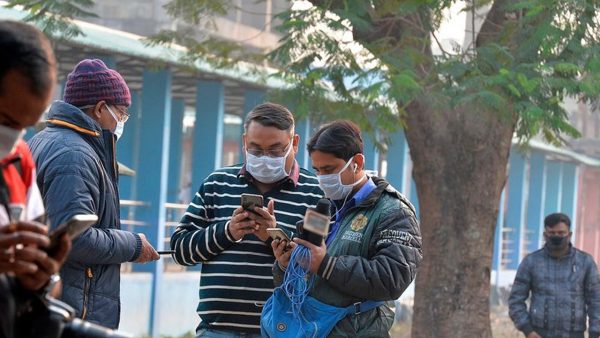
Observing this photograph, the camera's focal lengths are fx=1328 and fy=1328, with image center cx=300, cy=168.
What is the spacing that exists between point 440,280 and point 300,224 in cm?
751

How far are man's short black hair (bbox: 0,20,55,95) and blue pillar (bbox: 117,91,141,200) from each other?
1381cm

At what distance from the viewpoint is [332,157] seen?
5543 millimetres

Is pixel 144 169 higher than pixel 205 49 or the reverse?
the reverse

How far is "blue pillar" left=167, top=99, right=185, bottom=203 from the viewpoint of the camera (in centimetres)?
1992

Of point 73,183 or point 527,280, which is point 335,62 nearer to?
point 527,280

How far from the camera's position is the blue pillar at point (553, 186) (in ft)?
116

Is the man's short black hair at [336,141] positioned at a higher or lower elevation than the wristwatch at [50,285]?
higher

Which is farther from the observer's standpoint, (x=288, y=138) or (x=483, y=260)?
(x=483, y=260)

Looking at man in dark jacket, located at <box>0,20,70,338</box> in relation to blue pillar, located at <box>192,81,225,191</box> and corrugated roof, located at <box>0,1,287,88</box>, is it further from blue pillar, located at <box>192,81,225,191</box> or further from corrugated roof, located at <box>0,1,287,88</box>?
blue pillar, located at <box>192,81,225,191</box>

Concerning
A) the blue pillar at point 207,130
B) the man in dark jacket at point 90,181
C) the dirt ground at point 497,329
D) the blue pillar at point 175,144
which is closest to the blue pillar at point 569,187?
the dirt ground at point 497,329

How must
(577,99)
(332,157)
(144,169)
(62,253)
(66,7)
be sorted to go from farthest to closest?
1. (144,169)
2. (66,7)
3. (577,99)
4. (332,157)
5. (62,253)

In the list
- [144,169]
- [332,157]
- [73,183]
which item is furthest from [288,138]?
[144,169]

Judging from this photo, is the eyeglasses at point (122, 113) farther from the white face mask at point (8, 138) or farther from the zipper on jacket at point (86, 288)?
the white face mask at point (8, 138)

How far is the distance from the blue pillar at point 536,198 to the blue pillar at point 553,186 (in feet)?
8.09
